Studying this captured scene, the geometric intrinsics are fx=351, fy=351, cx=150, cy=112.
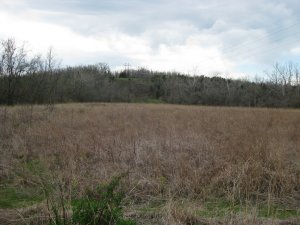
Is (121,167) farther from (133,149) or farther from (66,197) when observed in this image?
(66,197)

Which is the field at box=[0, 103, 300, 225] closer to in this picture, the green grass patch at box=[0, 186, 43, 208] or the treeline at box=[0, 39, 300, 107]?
the green grass patch at box=[0, 186, 43, 208]

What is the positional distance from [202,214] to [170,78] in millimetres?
99796

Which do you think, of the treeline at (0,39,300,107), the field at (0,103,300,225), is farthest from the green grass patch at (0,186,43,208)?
the treeline at (0,39,300,107)

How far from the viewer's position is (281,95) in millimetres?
72500

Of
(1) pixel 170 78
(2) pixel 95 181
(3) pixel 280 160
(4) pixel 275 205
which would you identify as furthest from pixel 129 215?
(1) pixel 170 78

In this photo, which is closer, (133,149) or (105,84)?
(133,149)

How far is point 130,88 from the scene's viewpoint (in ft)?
303

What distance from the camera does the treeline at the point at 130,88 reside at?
33.4 metres

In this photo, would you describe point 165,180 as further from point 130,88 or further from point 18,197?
point 130,88

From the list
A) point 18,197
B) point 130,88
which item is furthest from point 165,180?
point 130,88

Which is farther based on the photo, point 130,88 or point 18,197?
point 130,88

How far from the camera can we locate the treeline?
110 ft

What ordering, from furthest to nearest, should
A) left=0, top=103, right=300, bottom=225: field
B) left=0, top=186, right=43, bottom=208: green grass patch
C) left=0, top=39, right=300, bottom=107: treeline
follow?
left=0, top=39, right=300, bottom=107: treeline < left=0, top=186, right=43, bottom=208: green grass patch < left=0, top=103, right=300, bottom=225: field

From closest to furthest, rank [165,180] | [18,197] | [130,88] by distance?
[18,197] → [165,180] → [130,88]
